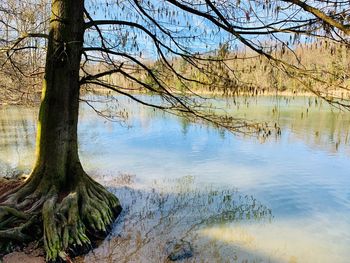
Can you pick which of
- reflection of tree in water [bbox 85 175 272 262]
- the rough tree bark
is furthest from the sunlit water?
the rough tree bark

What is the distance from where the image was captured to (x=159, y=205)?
6.86 metres

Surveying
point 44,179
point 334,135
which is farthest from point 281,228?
point 334,135

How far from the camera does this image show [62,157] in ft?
17.4

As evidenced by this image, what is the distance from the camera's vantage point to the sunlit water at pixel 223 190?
16.9ft

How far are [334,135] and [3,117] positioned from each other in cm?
1876

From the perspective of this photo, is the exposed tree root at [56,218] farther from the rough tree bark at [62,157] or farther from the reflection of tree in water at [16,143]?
the reflection of tree in water at [16,143]

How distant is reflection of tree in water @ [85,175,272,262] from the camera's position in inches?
191

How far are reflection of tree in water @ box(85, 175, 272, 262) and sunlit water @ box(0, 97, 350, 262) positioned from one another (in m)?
0.02

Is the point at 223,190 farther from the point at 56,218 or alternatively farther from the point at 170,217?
the point at 56,218

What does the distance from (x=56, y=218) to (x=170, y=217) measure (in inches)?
88.3

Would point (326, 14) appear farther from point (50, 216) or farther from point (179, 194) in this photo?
point (179, 194)

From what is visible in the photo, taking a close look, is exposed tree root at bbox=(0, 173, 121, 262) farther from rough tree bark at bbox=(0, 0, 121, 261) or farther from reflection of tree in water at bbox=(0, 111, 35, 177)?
reflection of tree in water at bbox=(0, 111, 35, 177)

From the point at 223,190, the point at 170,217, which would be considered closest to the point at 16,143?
the point at 223,190

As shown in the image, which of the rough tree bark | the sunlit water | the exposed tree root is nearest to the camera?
the exposed tree root
